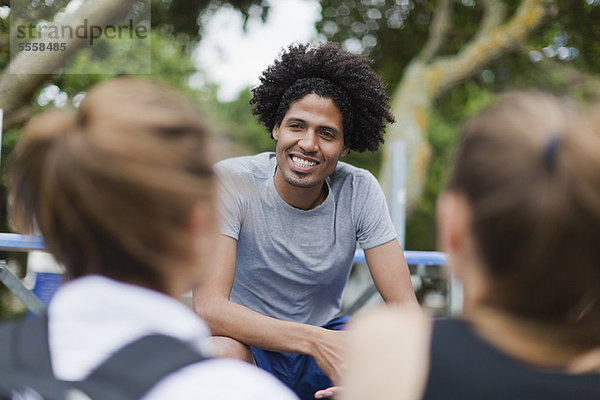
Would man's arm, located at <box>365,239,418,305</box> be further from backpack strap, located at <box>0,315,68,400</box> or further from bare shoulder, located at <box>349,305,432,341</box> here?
backpack strap, located at <box>0,315,68,400</box>

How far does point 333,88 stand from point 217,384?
7.11ft

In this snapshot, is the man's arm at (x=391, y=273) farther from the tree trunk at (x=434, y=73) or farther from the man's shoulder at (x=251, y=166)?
the tree trunk at (x=434, y=73)

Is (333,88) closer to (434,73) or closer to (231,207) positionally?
(231,207)

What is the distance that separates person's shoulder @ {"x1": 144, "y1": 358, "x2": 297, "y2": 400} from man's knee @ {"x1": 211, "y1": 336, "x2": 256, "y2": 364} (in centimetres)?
143

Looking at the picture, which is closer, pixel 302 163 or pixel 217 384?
pixel 217 384

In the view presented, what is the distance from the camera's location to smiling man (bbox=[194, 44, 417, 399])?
8.57ft

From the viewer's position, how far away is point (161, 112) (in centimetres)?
94

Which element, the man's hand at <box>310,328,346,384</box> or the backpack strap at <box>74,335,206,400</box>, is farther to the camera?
the man's hand at <box>310,328,346,384</box>

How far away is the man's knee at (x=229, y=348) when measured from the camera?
227 centimetres

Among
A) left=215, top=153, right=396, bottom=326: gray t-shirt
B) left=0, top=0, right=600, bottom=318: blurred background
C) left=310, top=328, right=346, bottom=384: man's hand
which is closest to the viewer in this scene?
left=310, top=328, right=346, bottom=384: man's hand

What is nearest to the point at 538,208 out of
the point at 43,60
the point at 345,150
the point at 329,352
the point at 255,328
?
the point at 329,352

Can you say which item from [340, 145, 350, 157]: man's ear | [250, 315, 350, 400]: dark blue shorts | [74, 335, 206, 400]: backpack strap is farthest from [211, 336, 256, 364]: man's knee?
[74, 335, 206, 400]: backpack strap

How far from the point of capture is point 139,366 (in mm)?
822

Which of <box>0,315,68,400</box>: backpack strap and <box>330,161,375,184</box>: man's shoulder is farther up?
<box>330,161,375,184</box>: man's shoulder
